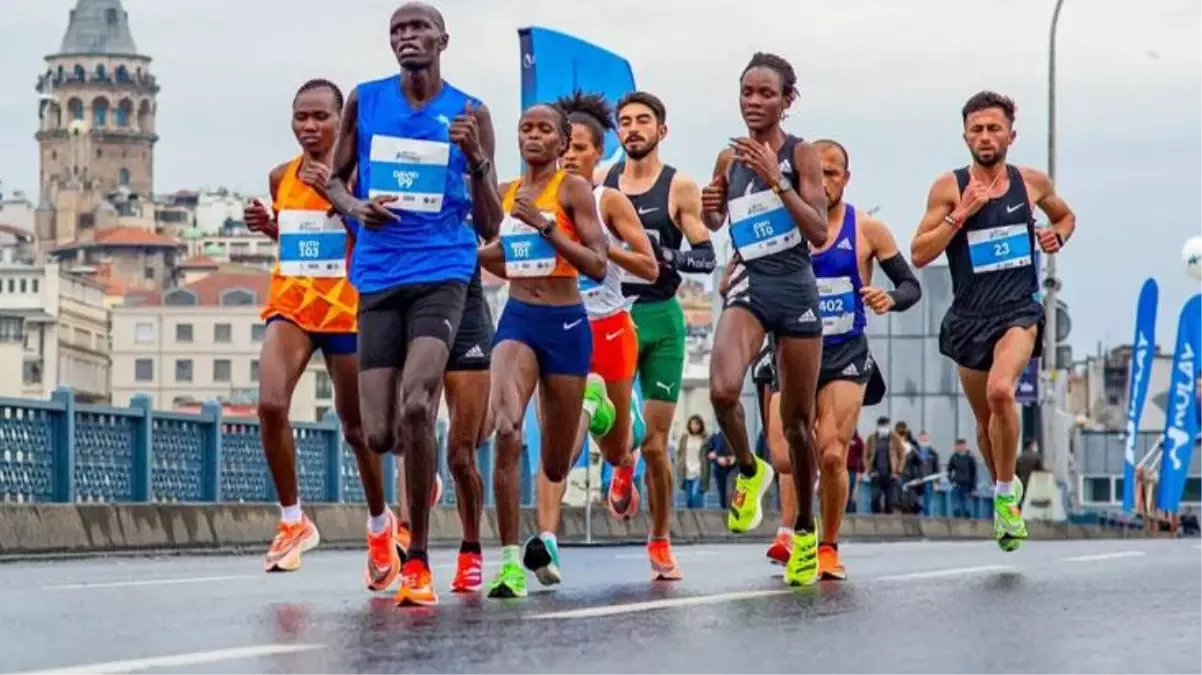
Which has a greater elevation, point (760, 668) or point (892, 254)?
point (892, 254)

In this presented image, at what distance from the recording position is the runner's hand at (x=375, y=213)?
1209 cm

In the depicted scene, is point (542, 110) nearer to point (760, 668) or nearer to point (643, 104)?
point (643, 104)

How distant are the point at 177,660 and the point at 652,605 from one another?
3.20 m

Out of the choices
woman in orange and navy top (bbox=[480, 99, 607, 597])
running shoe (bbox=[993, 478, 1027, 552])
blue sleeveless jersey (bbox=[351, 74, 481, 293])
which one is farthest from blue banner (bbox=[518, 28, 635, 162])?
blue sleeveless jersey (bbox=[351, 74, 481, 293])

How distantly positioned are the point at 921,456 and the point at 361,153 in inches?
1442

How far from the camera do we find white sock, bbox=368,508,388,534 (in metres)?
13.5

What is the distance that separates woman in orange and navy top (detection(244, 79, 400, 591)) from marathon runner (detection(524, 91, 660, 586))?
3.39 feet

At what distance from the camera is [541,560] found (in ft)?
43.4

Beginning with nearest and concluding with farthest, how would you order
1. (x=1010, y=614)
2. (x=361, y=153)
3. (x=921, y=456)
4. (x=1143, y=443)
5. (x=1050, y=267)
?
(x=1010, y=614), (x=361, y=153), (x=921, y=456), (x=1050, y=267), (x=1143, y=443)

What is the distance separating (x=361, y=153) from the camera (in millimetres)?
12391

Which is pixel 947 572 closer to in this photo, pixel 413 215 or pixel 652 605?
pixel 652 605

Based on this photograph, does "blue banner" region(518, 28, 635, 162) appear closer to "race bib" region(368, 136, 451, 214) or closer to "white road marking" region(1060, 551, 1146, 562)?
"white road marking" region(1060, 551, 1146, 562)

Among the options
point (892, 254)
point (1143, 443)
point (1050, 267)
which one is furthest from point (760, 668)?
point (1143, 443)

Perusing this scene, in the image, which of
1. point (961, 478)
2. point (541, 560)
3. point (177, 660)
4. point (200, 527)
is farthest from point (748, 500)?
point (961, 478)
